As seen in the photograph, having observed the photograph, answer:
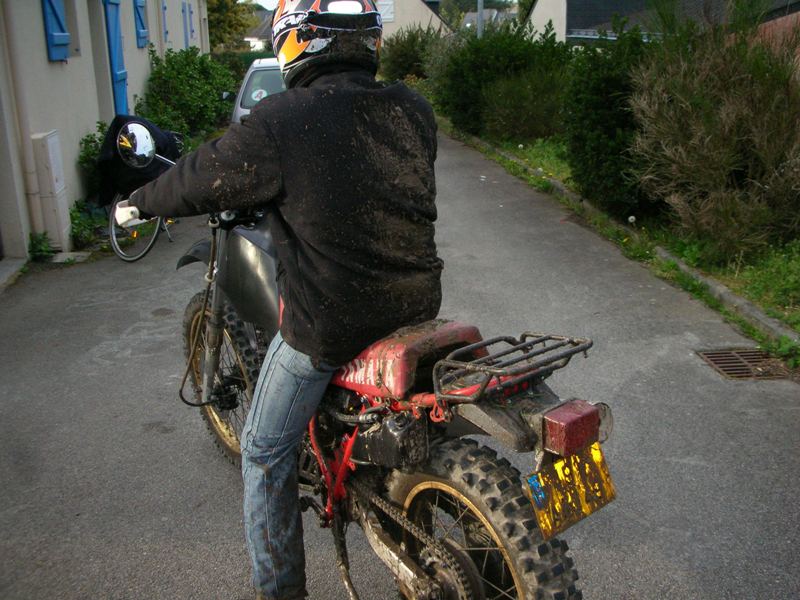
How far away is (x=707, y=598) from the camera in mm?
3350

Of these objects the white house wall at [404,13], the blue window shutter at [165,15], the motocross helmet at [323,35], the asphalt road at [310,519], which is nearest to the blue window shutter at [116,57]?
the asphalt road at [310,519]

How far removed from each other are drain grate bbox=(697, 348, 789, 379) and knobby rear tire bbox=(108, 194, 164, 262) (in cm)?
519

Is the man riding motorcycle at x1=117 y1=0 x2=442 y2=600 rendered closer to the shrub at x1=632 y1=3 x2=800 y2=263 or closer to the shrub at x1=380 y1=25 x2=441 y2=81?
the shrub at x1=632 y1=3 x2=800 y2=263

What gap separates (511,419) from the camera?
7.84ft

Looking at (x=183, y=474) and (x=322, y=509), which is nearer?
(x=322, y=509)

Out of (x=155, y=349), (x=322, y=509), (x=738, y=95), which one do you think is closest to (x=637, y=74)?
(x=738, y=95)

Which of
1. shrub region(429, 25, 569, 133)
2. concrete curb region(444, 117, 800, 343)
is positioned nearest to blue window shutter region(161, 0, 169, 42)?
shrub region(429, 25, 569, 133)

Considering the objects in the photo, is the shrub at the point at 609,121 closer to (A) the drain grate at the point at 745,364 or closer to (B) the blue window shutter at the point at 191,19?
(A) the drain grate at the point at 745,364

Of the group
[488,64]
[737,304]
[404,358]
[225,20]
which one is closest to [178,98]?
[488,64]

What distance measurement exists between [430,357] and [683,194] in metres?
5.97

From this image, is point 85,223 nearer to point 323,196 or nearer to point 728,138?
point 728,138

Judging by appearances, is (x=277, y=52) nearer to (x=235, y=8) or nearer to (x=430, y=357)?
(x=430, y=357)

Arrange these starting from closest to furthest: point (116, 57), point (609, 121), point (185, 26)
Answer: point (609, 121)
point (116, 57)
point (185, 26)

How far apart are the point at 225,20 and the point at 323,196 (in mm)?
38964
